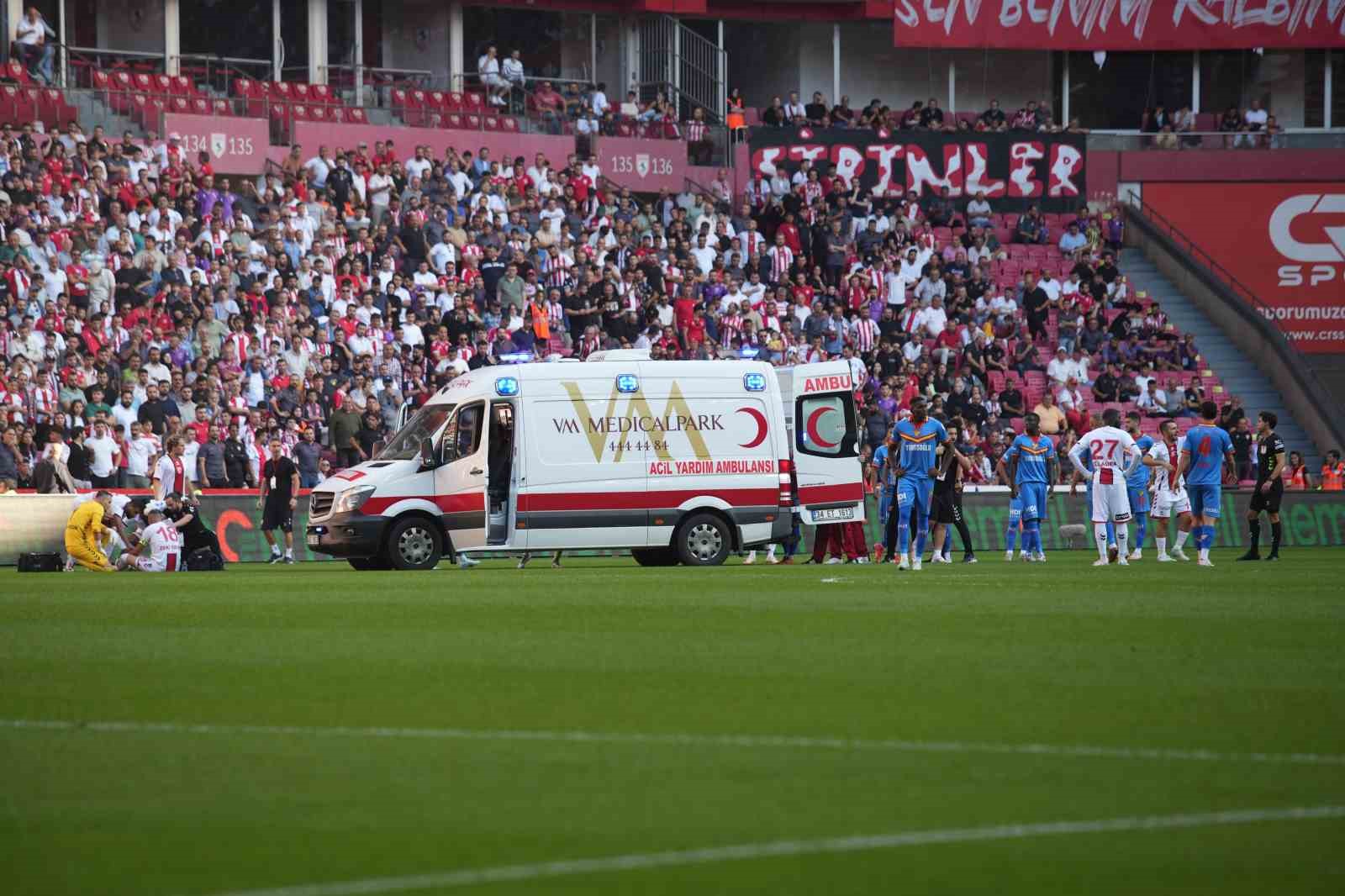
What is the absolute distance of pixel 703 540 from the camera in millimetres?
26406

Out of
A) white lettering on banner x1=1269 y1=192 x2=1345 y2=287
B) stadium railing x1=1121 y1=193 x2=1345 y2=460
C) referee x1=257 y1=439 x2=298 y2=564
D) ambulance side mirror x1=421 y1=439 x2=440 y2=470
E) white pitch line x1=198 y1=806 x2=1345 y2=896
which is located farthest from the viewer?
white lettering on banner x1=1269 y1=192 x2=1345 y2=287

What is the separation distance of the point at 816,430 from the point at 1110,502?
172 inches

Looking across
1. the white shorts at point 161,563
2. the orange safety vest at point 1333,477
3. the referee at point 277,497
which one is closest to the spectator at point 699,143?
the orange safety vest at point 1333,477

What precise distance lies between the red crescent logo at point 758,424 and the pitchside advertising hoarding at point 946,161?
2040 centimetres

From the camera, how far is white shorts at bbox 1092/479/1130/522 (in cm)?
2559

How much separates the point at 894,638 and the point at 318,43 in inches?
1317

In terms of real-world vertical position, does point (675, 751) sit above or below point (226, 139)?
below

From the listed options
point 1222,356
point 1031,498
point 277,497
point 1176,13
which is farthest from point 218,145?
point 1176,13

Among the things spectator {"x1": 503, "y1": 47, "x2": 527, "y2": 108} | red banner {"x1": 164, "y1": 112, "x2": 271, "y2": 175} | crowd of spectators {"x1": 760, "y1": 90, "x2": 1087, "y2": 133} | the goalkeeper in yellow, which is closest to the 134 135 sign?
red banner {"x1": 164, "y1": 112, "x2": 271, "y2": 175}

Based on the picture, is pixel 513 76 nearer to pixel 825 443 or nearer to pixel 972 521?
pixel 972 521

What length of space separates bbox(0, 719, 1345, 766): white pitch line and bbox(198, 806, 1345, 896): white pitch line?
114 centimetres

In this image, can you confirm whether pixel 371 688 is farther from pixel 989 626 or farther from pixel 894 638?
pixel 989 626

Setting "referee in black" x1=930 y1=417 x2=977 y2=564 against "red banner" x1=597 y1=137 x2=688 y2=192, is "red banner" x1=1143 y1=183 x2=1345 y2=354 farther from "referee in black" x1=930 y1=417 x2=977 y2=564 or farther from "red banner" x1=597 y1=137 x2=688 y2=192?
"referee in black" x1=930 y1=417 x2=977 y2=564

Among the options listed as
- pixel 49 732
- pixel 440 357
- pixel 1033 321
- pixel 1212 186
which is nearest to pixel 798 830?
pixel 49 732
